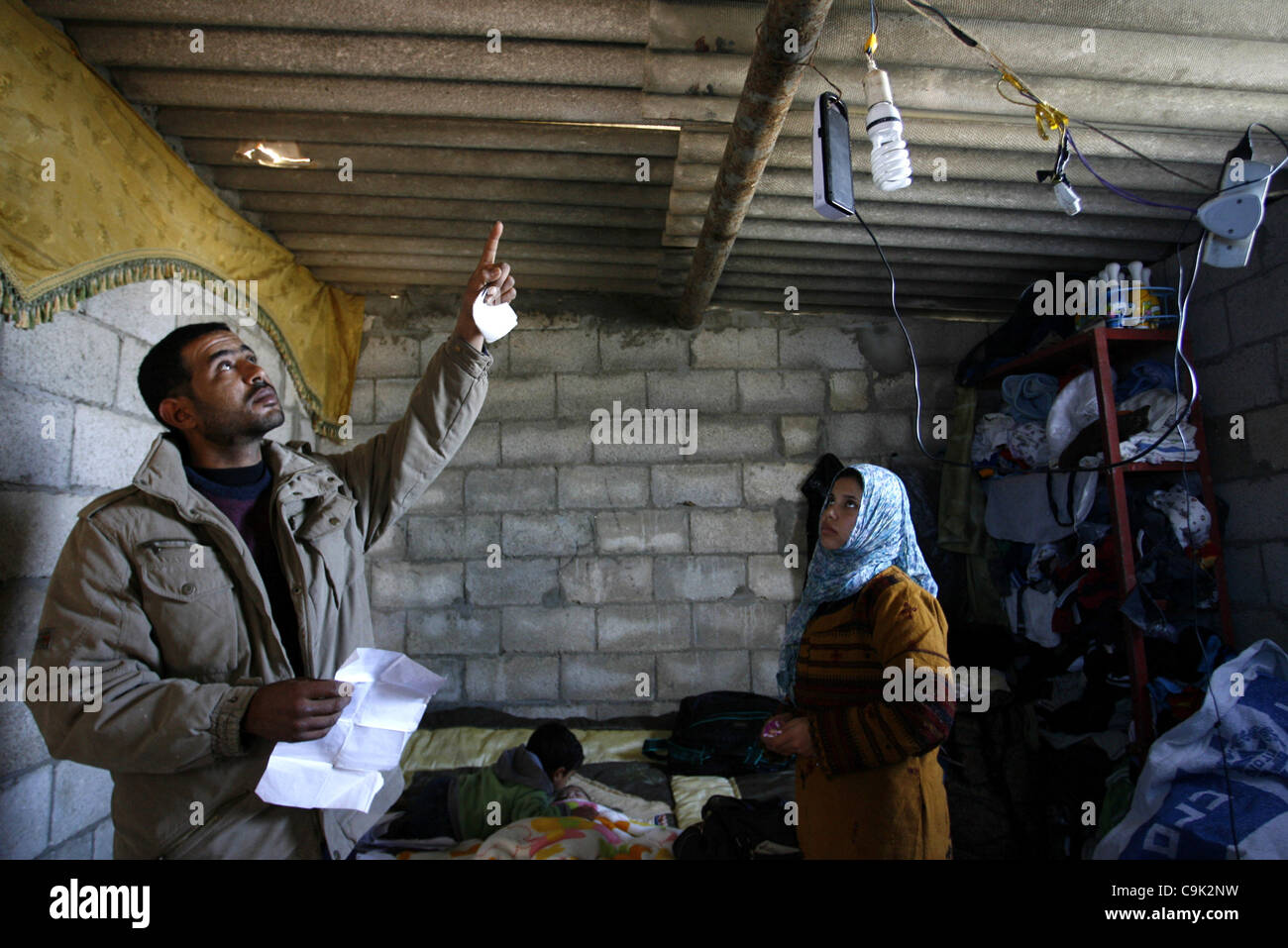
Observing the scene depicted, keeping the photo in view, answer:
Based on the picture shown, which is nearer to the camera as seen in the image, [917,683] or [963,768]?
[917,683]

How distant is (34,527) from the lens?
188cm

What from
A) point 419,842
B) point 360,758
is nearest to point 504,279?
point 360,758

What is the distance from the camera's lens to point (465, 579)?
148 inches

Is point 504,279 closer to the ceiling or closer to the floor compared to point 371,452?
closer to the ceiling

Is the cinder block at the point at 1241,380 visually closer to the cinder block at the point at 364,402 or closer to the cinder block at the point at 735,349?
the cinder block at the point at 735,349

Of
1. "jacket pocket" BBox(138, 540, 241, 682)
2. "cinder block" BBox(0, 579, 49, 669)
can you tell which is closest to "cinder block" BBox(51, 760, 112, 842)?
"cinder block" BBox(0, 579, 49, 669)

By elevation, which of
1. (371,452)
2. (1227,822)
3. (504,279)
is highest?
(504,279)

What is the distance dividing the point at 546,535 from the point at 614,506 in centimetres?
39

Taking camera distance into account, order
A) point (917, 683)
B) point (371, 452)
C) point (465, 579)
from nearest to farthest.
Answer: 1. point (917, 683)
2. point (371, 452)
3. point (465, 579)

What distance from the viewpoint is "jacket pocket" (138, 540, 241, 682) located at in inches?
52.3

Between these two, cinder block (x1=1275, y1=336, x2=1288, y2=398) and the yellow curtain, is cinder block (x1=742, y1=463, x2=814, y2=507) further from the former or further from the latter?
the yellow curtain

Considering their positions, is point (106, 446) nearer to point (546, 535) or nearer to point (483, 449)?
point (483, 449)

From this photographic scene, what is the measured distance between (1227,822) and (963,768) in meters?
1.12
